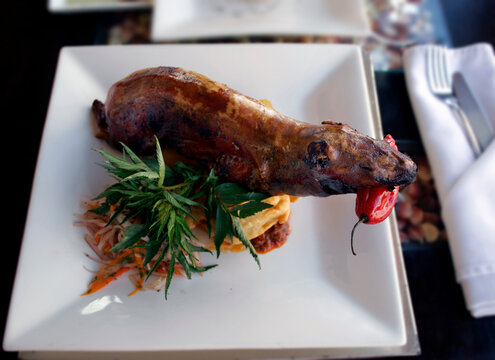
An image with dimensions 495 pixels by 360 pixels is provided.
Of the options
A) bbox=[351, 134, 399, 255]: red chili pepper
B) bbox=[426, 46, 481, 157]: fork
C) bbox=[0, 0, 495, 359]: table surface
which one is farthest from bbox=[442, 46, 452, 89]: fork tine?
bbox=[351, 134, 399, 255]: red chili pepper

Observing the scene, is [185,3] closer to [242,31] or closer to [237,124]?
[242,31]

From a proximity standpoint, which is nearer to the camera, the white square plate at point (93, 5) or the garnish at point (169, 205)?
the garnish at point (169, 205)

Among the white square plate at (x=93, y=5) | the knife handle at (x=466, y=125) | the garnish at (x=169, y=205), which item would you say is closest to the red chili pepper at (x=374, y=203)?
the garnish at (x=169, y=205)

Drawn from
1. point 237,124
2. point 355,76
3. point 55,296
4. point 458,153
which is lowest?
point 458,153

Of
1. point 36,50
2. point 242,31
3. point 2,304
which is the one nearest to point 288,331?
point 2,304

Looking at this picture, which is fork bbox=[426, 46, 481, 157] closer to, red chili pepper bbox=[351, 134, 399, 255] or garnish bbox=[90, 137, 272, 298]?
red chili pepper bbox=[351, 134, 399, 255]

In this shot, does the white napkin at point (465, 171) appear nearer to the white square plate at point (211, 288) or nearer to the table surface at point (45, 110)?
A: the table surface at point (45, 110)

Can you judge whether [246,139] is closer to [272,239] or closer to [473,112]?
[272,239]
